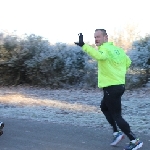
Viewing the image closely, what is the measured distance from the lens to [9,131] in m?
7.63

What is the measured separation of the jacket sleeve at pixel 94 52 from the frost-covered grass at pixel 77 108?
7.62 feet

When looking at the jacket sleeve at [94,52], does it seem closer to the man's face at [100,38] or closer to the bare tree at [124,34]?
the man's face at [100,38]

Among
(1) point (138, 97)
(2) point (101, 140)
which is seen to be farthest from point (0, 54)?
(2) point (101, 140)

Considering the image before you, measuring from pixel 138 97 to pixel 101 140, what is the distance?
20.1 ft

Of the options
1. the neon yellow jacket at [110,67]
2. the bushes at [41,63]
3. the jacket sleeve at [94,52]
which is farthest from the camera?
the bushes at [41,63]

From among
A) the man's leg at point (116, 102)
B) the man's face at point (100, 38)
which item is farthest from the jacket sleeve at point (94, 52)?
the man's leg at point (116, 102)

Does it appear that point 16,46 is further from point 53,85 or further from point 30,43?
point 53,85

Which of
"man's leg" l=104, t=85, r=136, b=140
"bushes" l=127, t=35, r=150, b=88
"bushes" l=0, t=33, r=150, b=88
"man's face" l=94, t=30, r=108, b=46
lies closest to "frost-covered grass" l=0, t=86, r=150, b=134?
"bushes" l=127, t=35, r=150, b=88

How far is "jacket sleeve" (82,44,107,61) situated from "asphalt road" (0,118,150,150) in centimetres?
152

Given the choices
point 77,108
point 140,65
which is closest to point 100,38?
point 77,108

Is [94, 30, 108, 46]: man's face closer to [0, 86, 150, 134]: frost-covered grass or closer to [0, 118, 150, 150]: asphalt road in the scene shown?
[0, 118, 150, 150]: asphalt road

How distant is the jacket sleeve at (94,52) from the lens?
5543 millimetres

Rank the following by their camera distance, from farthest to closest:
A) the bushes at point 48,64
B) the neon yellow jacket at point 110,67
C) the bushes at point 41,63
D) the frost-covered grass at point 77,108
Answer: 1. the bushes at point 41,63
2. the bushes at point 48,64
3. the frost-covered grass at point 77,108
4. the neon yellow jacket at point 110,67

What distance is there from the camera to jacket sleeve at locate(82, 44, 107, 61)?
554 cm
